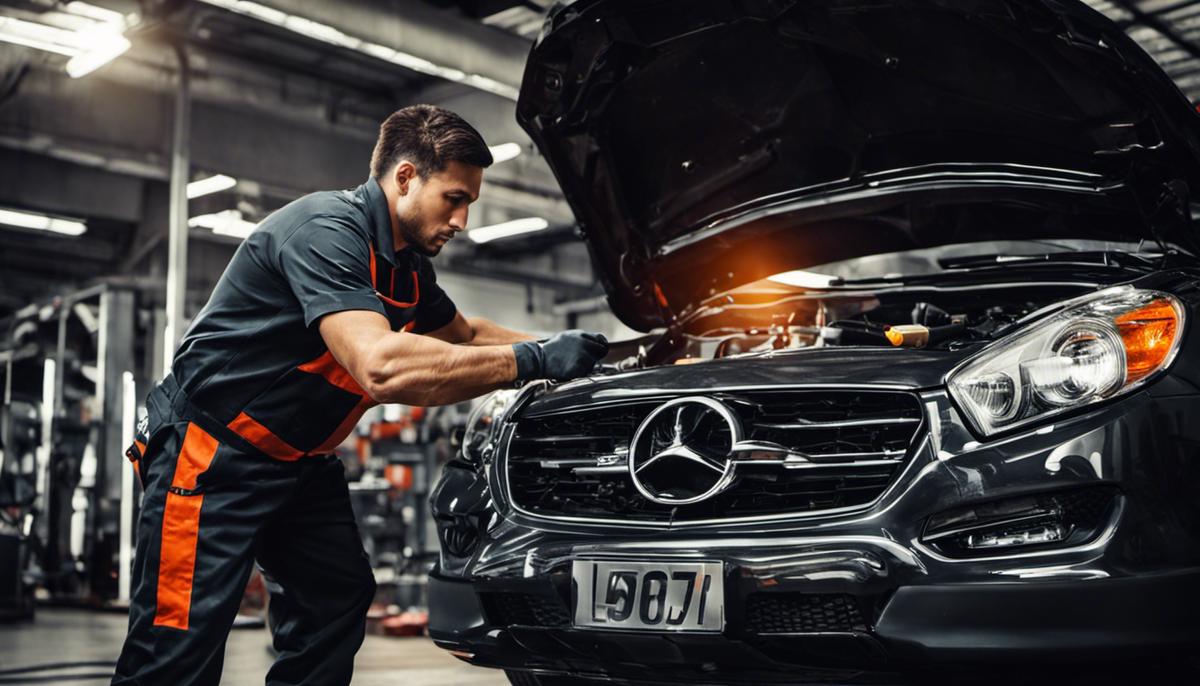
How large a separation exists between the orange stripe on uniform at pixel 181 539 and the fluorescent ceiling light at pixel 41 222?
1211cm

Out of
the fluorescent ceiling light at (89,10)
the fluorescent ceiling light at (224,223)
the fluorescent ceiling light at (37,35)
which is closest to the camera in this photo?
the fluorescent ceiling light at (37,35)

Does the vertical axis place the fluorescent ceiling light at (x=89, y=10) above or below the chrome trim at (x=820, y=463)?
above

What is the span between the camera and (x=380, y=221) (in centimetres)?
231

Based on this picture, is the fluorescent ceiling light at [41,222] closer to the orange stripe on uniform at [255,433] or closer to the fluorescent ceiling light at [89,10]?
the fluorescent ceiling light at [89,10]

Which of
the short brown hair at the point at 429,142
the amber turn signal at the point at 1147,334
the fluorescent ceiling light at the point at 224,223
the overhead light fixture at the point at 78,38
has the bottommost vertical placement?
the amber turn signal at the point at 1147,334

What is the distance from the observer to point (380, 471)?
9930 mm

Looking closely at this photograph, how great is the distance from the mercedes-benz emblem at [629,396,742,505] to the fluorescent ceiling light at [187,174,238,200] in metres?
10.6

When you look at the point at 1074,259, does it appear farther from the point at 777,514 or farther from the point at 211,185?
the point at 211,185

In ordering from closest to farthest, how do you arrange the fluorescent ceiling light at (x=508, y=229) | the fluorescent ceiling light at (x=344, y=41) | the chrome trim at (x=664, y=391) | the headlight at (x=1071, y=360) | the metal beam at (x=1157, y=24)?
the headlight at (x=1071, y=360)
the chrome trim at (x=664, y=391)
the fluorescent ceiling light at (x=344, y=41)
the metal beam at (x=1157, y=24)
the fluorescent ceiling light at (x=508, y=229)

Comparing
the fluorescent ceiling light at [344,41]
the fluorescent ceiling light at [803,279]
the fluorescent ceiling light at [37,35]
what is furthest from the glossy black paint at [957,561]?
the fluorescent ceiling light at [37,35]

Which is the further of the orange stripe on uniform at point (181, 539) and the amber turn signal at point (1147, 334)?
the orange stripe on uniform at point (181, 539)

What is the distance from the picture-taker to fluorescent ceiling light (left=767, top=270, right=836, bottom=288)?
10.1 ft

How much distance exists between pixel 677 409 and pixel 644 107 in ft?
3.99

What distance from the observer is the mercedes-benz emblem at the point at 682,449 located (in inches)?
76.4
